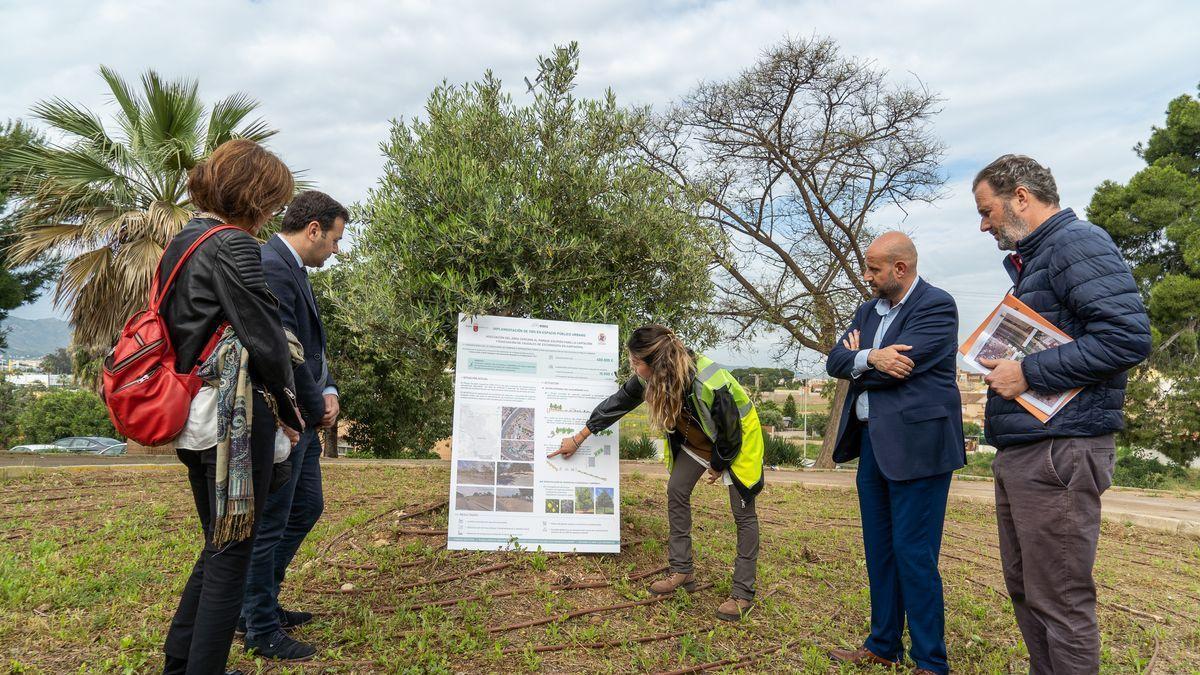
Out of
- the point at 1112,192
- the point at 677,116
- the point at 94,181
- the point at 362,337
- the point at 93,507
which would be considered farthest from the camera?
the point at 1112,192

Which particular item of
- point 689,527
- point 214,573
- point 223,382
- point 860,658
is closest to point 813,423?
point 689,527

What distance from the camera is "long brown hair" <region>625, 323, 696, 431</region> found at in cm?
417

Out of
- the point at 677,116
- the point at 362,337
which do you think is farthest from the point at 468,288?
the point at 677,116

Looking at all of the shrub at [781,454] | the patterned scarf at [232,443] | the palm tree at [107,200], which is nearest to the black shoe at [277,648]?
the patterned scarf at [232,443]

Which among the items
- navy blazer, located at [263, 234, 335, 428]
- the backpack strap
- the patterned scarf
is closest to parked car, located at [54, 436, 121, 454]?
navy blazer, located at [263, 234, 335, 428]

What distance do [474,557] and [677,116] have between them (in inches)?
578

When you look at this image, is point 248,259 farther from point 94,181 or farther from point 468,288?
point 94,181

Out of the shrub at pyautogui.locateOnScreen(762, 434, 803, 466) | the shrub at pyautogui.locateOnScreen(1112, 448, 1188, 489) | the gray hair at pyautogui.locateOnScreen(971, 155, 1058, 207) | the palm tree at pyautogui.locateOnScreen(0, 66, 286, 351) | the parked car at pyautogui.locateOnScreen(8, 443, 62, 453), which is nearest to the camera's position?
the gray hair at pyautogui.locateOnScreen(971, 155, 1058, 207)

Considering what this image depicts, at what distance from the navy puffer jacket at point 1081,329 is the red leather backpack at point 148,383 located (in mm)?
3221

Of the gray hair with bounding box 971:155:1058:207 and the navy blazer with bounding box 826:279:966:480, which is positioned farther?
the navy blazer with bounding box 826:279:966:480

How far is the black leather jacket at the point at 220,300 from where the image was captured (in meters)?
2.54

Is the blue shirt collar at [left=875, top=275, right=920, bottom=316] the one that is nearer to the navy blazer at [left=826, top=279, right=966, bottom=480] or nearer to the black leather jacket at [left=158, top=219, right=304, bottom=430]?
the navy blazer at [left=826, top=279, right=966, bottom=480]

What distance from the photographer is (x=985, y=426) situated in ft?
9.86

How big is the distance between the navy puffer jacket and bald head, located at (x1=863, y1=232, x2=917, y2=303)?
0.72 m
